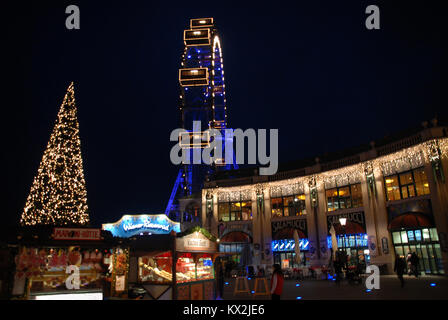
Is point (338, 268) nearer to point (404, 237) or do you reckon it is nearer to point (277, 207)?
point (404, 237)

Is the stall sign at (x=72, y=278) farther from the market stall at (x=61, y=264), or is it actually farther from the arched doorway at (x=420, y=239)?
the arched doorway at (x=420, y=239)

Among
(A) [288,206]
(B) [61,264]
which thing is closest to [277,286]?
(B) [61,264]

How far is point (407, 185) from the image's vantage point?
25.1 meters

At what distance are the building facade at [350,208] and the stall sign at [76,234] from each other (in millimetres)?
10144

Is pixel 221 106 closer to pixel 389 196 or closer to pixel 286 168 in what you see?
pixel 286 168

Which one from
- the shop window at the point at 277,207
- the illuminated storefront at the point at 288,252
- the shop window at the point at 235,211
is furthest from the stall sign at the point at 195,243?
the shop window at the point at 235,211

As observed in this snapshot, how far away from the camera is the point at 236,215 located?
34594 mm

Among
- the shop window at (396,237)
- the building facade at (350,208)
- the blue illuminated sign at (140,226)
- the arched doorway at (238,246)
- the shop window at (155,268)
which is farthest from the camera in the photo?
the blue illuminated sign at (140,226)

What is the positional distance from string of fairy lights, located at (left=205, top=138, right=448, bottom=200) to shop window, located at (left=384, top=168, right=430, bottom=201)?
1.35 ft

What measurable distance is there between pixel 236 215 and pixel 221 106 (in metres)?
19.7

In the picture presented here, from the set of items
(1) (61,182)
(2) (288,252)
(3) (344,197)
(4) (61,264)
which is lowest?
(4) (61,264)

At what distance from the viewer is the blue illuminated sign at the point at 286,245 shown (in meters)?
31.2

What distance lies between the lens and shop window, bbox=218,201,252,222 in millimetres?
34312

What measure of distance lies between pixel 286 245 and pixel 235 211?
603 cm
